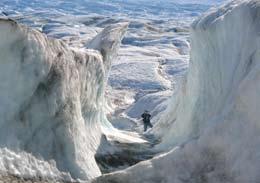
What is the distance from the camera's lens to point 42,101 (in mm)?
11859

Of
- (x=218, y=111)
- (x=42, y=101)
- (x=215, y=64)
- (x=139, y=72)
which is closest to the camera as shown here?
(x=42, y=101)

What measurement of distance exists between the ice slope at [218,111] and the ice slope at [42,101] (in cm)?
199

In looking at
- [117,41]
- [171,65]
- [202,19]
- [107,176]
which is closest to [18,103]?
[107,176]

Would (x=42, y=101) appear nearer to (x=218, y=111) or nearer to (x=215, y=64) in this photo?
(x=218, y=111)

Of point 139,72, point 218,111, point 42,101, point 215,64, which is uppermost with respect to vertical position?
point 215,64

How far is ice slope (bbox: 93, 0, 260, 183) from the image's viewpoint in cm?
976

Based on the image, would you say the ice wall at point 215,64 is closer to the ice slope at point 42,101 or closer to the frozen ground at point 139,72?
the frozen ground at point 139,72

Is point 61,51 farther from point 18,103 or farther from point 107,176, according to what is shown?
point 107,176

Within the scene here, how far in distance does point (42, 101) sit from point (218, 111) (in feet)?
13.0

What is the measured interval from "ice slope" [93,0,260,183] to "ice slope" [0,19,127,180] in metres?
1.99

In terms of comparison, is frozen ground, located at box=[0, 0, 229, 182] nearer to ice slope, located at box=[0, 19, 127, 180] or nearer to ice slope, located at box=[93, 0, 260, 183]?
ice slope, located at box=[0, 19, 127, 180]

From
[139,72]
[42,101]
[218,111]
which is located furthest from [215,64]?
[139,72]

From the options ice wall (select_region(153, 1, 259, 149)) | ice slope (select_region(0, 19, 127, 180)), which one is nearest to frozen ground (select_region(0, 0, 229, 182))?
ice wall (select_region(153, 1, 259, 149))

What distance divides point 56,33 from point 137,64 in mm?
37350
